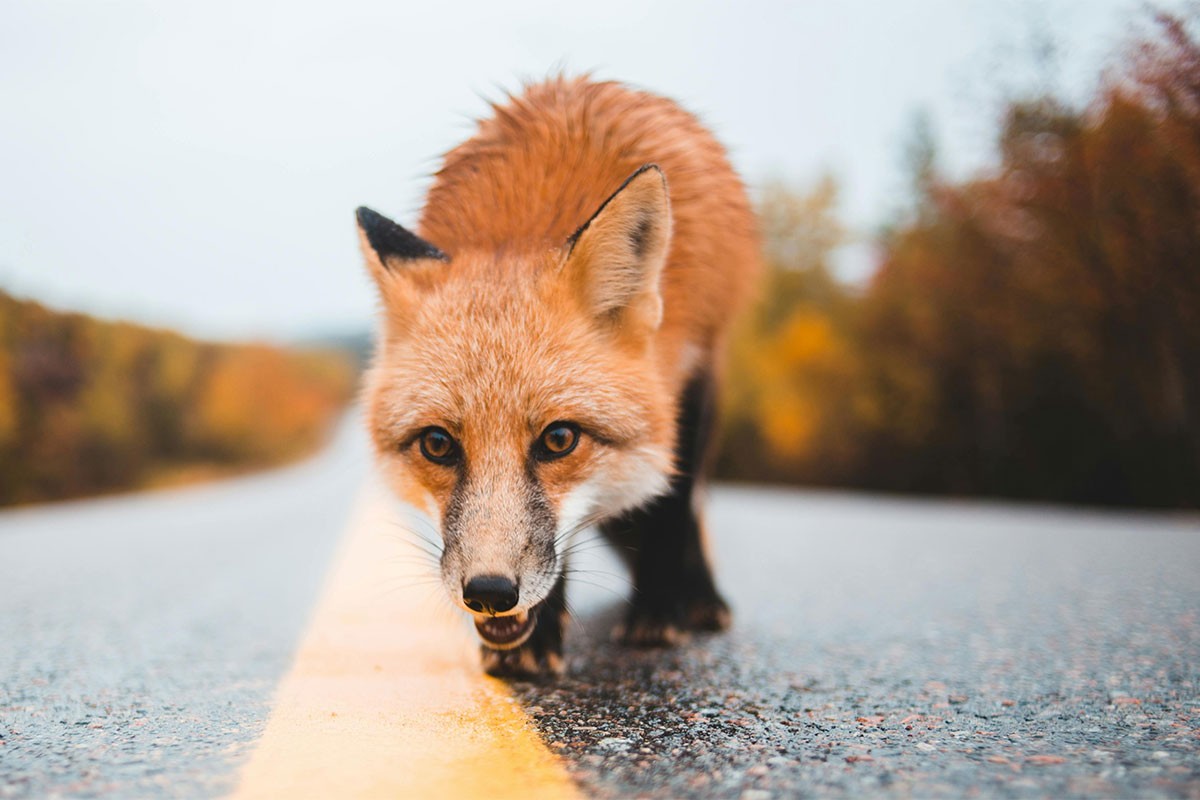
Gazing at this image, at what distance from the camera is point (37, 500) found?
69.5 feet

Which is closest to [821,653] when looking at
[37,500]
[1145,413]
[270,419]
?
[1145,413]

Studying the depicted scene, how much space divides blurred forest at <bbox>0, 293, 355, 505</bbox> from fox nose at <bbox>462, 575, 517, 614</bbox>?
71.1ft

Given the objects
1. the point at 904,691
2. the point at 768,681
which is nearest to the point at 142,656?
the point at 768,681

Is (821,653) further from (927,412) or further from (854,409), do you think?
(854,409)

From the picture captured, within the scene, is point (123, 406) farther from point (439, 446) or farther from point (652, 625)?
point (439, 446)

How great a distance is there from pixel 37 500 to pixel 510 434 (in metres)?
23.2

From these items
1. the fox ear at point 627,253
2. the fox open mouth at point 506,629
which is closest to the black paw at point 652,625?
the fox open mouth at point 506,629

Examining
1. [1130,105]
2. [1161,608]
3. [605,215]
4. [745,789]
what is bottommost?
[745,789]

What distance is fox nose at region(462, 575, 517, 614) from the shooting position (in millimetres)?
2203

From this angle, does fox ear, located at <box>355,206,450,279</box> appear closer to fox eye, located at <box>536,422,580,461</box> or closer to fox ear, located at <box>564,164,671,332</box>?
fox ear, located at <box>564,164,671,332</box>

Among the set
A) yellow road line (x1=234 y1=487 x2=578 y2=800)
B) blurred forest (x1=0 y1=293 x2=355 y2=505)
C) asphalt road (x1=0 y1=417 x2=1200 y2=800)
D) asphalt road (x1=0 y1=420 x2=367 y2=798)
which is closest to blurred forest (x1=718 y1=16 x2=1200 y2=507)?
asphalt road (x1=0 y1=417 x2=1200 y2=800)

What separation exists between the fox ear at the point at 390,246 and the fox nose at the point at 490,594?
1.29 meters

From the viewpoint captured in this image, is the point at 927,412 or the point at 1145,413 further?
the point at 927,412

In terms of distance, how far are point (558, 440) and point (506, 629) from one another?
579mm
